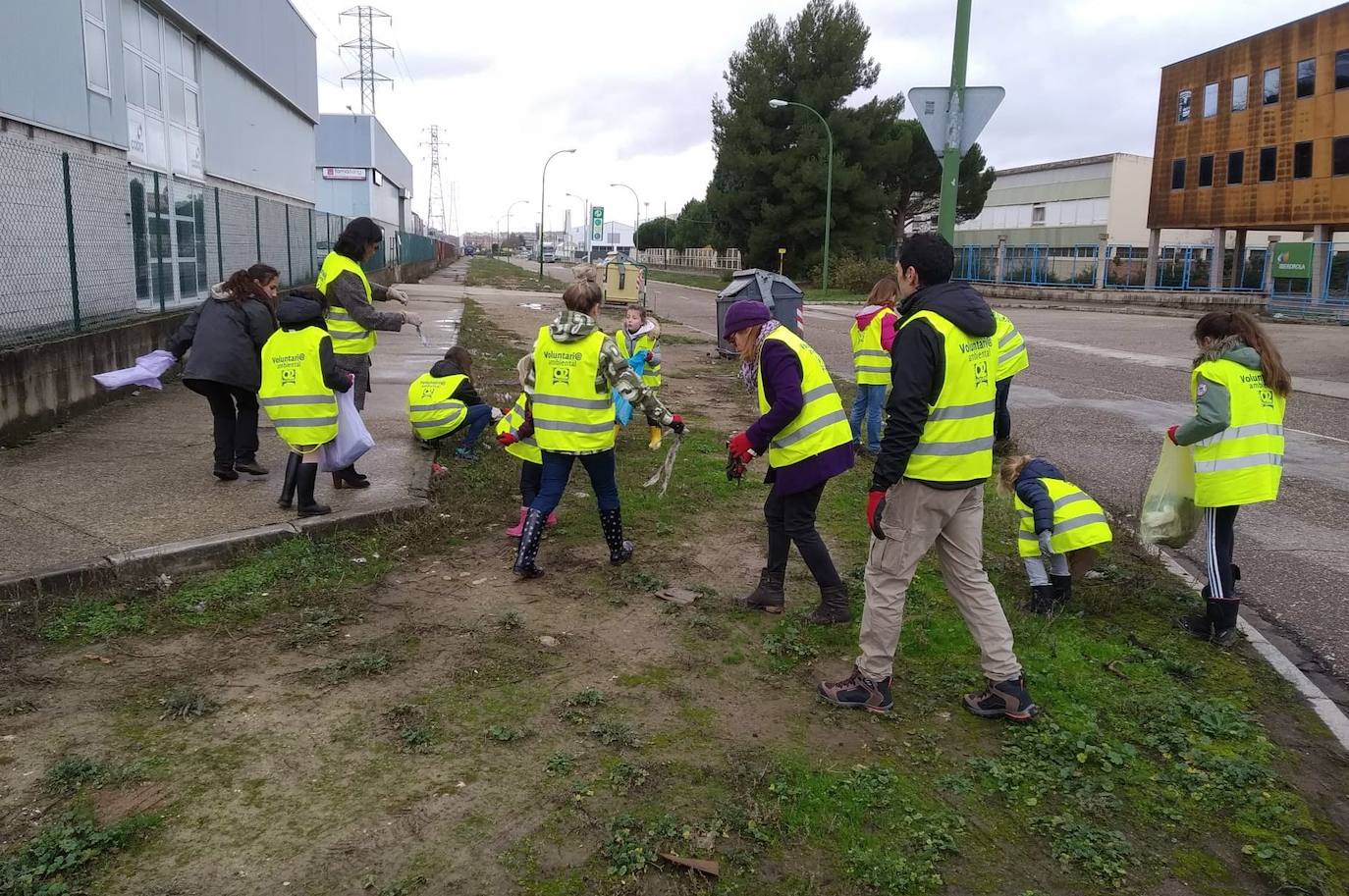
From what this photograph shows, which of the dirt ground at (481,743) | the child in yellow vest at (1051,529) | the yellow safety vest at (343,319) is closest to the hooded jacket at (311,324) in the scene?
the yellow safety vest at (343,319)

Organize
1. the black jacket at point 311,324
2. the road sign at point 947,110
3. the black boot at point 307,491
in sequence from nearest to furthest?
1. the black jacket at point 311,324
2. the black boot at point 307,491
3. the road sign at point 947,110

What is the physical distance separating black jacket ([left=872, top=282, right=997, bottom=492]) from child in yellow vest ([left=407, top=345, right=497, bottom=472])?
447cm

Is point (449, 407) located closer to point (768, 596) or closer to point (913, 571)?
point (768, 596)

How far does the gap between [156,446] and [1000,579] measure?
20.3ft

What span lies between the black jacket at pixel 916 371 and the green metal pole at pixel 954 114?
Answer: 567 centimetres

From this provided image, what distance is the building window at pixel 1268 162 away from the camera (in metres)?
33.8


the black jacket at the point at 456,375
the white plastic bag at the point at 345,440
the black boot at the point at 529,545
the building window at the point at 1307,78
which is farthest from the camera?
the building window at the point at 1307,78

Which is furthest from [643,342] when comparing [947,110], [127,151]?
[127,151]

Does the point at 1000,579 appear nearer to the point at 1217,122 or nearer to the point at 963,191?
the point at 1217,122

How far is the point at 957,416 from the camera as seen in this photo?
3.67 metres

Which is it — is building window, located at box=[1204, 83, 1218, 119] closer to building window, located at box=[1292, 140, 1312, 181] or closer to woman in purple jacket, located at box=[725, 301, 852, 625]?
building window, located at box=[1292, 140, 1312, 181]

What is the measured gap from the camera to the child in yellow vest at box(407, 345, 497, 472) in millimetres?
7527

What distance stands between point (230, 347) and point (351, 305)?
32.0 inches

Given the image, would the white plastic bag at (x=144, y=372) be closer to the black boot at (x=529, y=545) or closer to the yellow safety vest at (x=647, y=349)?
the black boot at (x=529, y=545)
